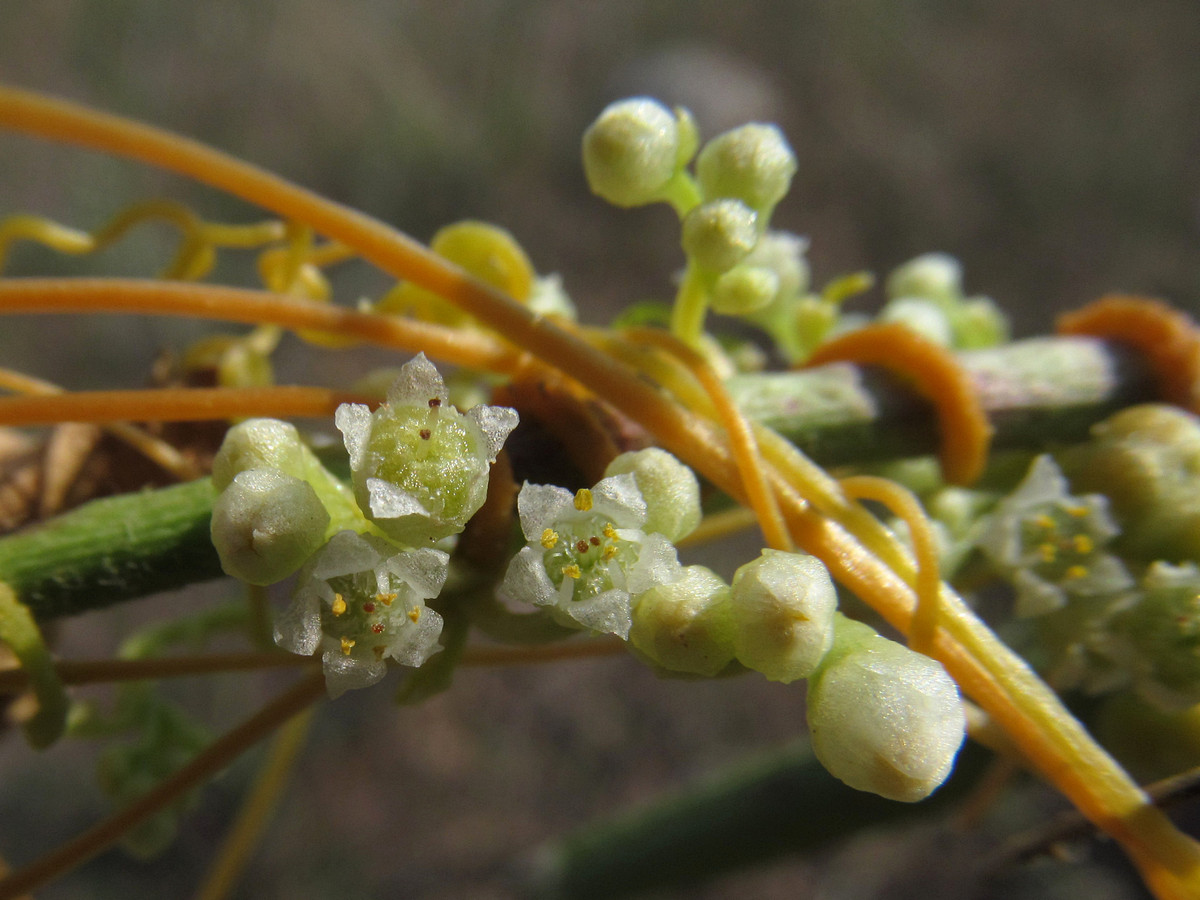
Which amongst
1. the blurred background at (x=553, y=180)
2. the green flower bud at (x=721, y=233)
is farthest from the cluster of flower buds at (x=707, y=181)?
the blurred background at (x=553, y=180)

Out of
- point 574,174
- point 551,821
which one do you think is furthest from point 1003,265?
point 551,821

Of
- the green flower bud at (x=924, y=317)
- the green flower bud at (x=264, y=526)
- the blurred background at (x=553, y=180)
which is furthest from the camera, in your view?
the blurred background at (x=553, y=180)

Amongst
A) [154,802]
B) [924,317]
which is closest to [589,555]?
[154,802]

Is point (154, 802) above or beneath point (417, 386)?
beneath

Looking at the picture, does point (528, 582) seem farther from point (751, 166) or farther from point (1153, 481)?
point (1153, 481)

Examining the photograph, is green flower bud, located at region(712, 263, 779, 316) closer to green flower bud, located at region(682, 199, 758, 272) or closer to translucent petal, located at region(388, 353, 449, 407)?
green flower bud, located at region(682, 199, 758, 272)

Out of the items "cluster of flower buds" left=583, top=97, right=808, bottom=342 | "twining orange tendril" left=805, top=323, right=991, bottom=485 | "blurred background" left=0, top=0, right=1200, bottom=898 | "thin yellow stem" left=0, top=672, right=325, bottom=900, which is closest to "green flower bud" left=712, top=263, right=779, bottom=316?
"cluster of flower buds" left=583, top=97, right=808, bottom=342

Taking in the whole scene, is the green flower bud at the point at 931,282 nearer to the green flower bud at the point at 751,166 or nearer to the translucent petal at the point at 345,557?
the green flower bud at the point at 751,166
